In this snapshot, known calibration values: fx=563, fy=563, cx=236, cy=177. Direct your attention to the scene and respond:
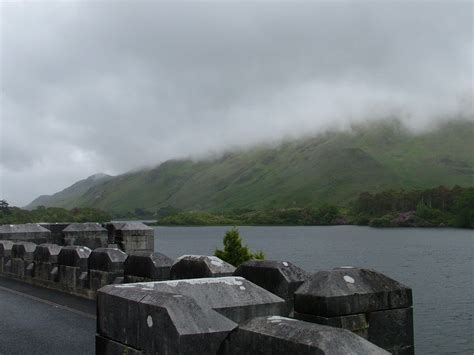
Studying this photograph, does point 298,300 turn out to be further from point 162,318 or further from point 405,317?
point 162,318

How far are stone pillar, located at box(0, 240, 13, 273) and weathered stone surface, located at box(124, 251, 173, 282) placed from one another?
26.6ft

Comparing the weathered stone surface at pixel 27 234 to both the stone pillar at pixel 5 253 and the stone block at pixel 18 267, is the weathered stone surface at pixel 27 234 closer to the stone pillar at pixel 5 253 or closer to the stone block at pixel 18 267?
the stone pillar at pixel 5 253

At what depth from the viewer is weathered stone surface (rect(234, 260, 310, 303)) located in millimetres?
6930

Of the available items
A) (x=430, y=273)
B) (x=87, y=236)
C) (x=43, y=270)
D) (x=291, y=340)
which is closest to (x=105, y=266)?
(x=43, y=270)

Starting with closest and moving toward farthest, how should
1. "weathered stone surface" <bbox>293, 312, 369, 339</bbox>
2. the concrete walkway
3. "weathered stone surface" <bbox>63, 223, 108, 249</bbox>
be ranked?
"weathered stone surface" <bbox>293, 312, 369, 339</bbox>
the concrete walkway
"weathered stone surface" <bbox>63, 223, 108, 249</bbox>

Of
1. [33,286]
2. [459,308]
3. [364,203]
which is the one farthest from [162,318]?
[364,203]

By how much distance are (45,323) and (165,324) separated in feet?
22.0

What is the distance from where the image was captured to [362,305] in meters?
5.84

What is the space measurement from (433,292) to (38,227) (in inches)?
1155

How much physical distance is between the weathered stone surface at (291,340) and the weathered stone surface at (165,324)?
0.18 metres

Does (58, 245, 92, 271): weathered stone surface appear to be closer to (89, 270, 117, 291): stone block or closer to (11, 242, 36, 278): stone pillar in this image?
(89, 270, 117, 291): stone block

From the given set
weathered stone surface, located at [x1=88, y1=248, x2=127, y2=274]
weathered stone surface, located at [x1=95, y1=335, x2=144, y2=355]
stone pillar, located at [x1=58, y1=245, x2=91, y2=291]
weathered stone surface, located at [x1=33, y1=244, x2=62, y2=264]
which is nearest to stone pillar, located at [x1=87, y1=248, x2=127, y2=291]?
weathered stone surface, located at [x1=88, y1=248, x2=127, y2=274]

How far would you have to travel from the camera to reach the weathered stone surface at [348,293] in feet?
18.7

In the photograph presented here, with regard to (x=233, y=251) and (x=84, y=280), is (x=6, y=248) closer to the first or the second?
(x=84, y=280)
